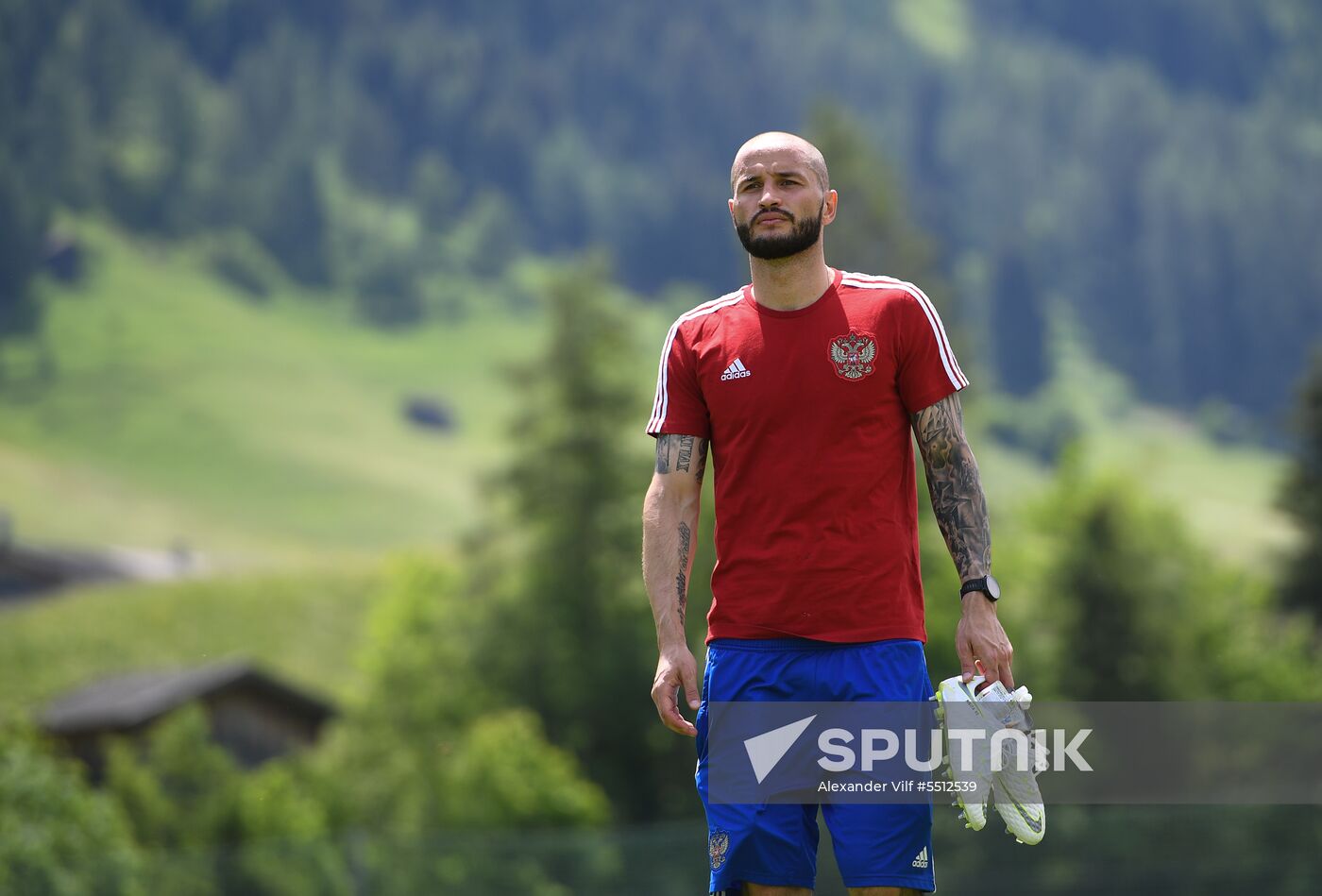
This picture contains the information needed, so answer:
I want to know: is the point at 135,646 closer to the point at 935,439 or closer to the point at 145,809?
the point at 145,809

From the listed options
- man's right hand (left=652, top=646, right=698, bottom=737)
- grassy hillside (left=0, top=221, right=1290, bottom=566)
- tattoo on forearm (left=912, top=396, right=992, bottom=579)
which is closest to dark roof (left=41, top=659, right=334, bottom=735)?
man's right hand (left=652, top=646, right=698, bottom=737)

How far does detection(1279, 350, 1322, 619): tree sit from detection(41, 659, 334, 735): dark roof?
29441 millimetres

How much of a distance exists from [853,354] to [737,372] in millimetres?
375

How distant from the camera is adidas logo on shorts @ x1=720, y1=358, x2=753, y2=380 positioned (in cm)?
576

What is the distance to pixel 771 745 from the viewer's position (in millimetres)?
5730

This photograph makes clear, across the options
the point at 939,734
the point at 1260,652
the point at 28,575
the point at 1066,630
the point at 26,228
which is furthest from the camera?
the point at 26,228

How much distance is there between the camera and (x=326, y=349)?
604 feet

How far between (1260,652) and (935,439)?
152 ft

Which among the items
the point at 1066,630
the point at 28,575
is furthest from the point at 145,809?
the point at 28,575

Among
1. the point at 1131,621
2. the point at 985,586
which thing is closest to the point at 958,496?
the point at 985,586

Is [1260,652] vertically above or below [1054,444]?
below

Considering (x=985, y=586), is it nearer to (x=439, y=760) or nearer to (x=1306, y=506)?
(x=439, y=760)

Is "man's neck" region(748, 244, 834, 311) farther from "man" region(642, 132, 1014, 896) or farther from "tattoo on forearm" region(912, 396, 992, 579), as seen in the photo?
"tattoo on forearm" region(912, 396, 992, 579)

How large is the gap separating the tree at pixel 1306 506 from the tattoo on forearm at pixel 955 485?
46.1 meters
